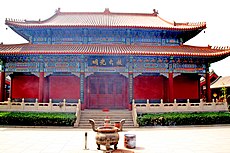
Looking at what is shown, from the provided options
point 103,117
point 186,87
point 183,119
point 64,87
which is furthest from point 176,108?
point 64,87

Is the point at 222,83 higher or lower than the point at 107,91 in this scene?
higher

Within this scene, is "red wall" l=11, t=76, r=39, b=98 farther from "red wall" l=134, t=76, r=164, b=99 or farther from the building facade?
"red wall" l=134, t=76, r=164, b=99

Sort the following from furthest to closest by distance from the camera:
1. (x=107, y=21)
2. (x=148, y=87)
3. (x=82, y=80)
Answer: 1. (x=107, y=21)
2. (x=148, y=87)
3. (x=82, y=80)

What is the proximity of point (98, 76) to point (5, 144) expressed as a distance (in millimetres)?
10122

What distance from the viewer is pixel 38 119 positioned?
14.1 meters

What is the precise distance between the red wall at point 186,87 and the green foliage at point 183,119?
11.3ft

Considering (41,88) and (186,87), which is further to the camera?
(186,87)

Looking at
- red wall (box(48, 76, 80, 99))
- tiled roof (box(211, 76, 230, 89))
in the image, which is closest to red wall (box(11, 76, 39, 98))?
red wall (box(48, 76, 80, 99))

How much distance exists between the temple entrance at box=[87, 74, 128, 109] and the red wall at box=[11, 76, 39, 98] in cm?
465

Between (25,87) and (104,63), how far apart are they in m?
7.26

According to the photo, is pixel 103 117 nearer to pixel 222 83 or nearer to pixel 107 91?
pixel 107 91

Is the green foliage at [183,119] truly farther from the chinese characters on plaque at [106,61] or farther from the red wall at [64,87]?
→ the red wall at [64,87]

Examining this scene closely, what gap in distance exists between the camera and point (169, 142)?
941 centimetres

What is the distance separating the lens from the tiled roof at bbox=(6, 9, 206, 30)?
17781 mm
